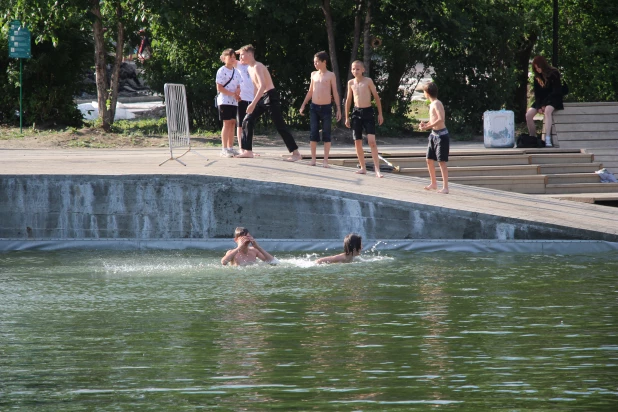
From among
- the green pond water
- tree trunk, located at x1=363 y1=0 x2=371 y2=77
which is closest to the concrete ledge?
the green pond water

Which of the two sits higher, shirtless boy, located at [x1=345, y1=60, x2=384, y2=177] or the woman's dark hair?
the woman's dark hair

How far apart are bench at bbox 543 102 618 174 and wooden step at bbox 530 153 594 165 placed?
1.52 feet

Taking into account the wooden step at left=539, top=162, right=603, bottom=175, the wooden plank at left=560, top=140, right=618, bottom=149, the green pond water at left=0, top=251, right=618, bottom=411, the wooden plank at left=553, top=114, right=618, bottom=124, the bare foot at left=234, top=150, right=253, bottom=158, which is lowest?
the green pond water at left=0, top=251, right=618, bottom=411

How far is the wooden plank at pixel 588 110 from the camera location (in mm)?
19969

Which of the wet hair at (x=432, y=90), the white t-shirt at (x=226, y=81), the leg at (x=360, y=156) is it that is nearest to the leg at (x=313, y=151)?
the leg at (x=360, y=156)

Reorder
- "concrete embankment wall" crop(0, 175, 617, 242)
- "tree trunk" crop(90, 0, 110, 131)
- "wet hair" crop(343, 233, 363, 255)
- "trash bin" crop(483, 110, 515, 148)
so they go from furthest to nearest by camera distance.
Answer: "tree trunk" crop(90, 0, 110, 131), "trash bin" crop(483, 110, 515, 148), "concrete embankment wall" crop(0, 175, 617, 242), "wet hair" crop(343, 233, 363, 255)

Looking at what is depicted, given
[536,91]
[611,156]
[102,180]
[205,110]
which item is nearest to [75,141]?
[205,110]

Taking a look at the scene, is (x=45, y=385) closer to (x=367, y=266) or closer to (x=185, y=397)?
(x=185, y=397)

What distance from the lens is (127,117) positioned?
3112 centimetres

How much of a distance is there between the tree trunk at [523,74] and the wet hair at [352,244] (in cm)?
1530

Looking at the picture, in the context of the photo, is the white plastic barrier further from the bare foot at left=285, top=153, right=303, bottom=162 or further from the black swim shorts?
the black swim shorts

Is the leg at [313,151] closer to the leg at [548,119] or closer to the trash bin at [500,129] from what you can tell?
the trash bin at [500,129]

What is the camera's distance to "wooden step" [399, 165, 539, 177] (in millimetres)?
17359

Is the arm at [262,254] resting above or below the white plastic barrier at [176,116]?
below
